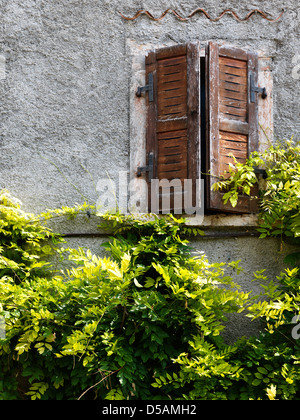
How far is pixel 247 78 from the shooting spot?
18.1 ft

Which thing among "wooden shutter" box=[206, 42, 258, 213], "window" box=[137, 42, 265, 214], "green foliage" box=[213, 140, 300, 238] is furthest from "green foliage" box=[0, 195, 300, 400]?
"wooden shutter" box=[206, 42, 258, 213]

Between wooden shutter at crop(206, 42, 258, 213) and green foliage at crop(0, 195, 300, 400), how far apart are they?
71cm

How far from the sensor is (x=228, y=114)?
17.7ft

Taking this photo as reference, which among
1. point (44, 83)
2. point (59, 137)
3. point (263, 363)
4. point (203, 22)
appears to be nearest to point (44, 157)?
point (59, 137)

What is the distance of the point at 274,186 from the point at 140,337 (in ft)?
4.98

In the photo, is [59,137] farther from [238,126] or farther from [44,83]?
[238,126]

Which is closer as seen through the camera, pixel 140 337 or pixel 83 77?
pixel 140 337

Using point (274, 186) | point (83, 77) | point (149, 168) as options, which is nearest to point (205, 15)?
point (83, 77)

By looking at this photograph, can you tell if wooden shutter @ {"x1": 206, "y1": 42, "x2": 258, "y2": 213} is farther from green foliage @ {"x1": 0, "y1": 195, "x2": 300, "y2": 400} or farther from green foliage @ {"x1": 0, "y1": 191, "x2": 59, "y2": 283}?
green foliage @ {"x1": 0, "y1": 191, "x2": 59, "y2": 283}

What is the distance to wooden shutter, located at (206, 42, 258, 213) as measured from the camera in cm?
526

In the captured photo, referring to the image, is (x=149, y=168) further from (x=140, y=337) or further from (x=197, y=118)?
(x=140, y=337)

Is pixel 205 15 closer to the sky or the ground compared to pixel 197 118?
closer to the sky

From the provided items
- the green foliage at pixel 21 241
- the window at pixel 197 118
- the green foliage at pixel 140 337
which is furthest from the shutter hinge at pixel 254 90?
the green foliage at pixel 21 241
